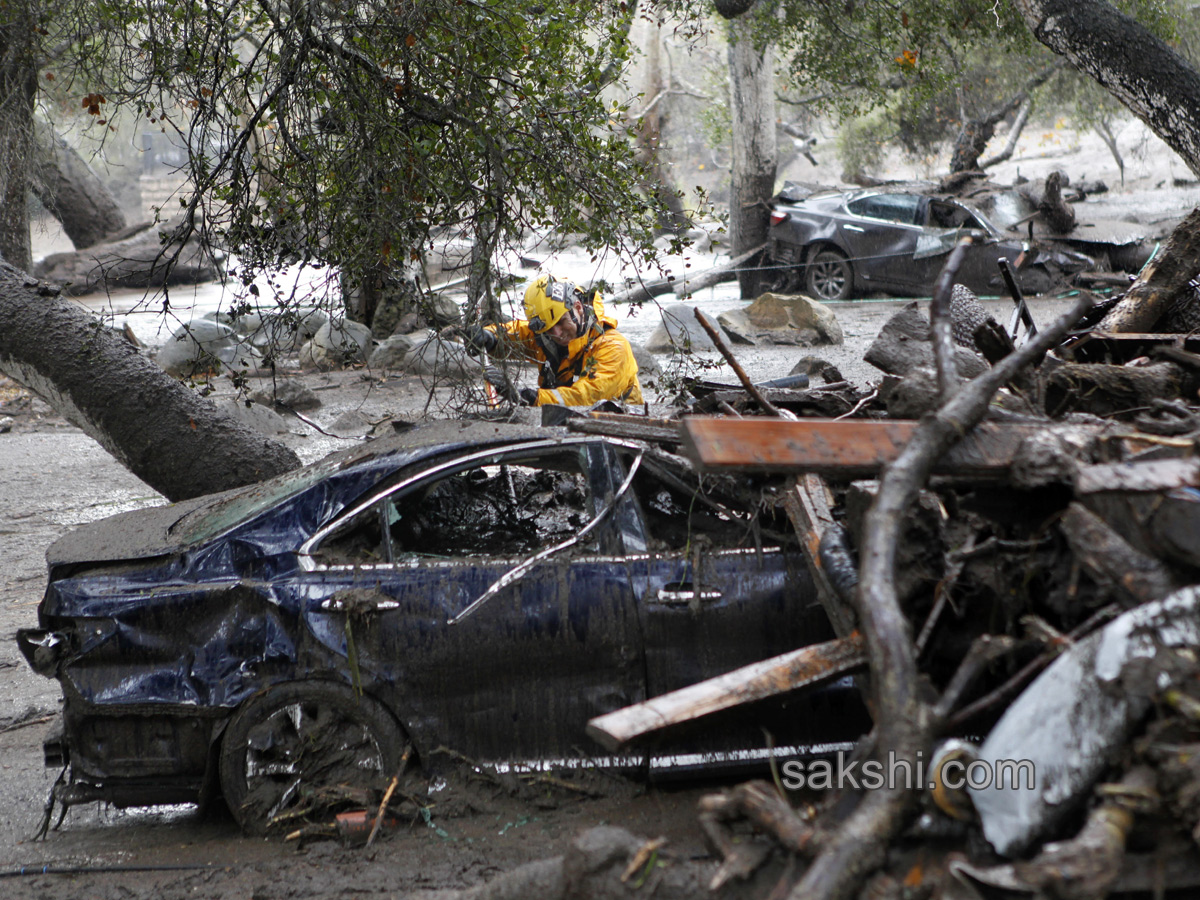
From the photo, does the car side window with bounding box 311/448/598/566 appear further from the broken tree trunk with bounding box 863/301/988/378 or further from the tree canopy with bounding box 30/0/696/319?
the broken tree trunk with bounding box 863/301/988/378

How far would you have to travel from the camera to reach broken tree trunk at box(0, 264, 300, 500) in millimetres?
5863

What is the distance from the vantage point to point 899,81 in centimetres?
2048

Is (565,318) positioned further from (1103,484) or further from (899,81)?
(899,81)

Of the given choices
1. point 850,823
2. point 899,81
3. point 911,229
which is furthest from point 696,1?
point 850,823

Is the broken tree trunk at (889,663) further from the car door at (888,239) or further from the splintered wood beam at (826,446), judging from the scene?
the car door at (888,239)

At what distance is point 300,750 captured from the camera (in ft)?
11.7

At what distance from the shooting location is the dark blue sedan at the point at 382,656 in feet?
11.6

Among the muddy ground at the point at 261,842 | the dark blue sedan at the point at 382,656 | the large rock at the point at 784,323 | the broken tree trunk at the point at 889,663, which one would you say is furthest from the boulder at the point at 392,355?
the broken tree trunk at the point at 889,663

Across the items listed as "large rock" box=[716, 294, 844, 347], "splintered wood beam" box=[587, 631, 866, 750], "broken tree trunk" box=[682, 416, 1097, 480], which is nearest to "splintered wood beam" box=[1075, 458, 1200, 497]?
"broken tree trunk" box=[682, 416, 1097, 480]

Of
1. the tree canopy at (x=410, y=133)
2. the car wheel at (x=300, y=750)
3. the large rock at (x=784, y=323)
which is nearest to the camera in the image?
the car wheel at (x=300, y=750)

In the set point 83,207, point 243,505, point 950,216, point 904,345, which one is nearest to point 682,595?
point 243,505

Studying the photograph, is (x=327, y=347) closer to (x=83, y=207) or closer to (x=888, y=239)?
(x=888, y=239)

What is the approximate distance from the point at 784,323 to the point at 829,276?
356cm

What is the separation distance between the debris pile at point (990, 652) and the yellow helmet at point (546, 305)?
306 cm
